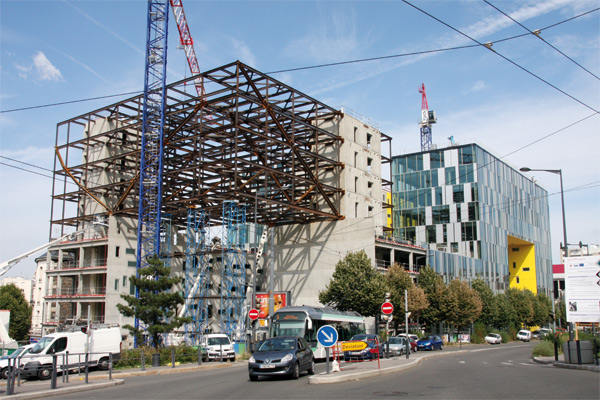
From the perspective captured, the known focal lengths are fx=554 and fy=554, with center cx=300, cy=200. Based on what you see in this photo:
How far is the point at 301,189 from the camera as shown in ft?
205

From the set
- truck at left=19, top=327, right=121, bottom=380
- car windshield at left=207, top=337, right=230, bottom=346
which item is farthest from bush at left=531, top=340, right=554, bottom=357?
truck at left=19, top=327, right=121, bottom=380

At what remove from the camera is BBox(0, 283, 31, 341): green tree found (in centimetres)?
7869

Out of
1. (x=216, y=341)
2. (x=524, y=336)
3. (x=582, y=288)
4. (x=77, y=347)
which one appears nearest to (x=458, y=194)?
(x=524, y=336)

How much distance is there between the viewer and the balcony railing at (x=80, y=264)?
62.5 meters

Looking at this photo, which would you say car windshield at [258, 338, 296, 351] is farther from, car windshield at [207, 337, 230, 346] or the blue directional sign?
car windshield at [207, 337, 230, 346]

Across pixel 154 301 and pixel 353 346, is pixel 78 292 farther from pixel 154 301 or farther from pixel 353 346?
pixel 353 346

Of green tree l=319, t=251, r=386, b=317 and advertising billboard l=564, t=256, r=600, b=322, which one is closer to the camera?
advertising billboard l=564, t=256, r=600, b=322

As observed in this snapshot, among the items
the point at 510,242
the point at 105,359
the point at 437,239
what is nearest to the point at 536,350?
the point at 105,359

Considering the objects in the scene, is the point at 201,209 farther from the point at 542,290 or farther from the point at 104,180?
the point at 542,290

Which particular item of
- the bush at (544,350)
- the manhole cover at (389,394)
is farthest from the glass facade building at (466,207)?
the manhole cover at (389,394)

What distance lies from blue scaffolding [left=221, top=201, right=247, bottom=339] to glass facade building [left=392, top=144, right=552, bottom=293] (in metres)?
36.7

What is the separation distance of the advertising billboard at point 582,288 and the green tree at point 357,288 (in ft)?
78.5

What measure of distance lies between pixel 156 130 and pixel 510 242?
73.7 metres

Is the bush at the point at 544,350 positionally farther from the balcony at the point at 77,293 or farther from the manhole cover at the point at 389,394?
the balcony at the point at 77,293
